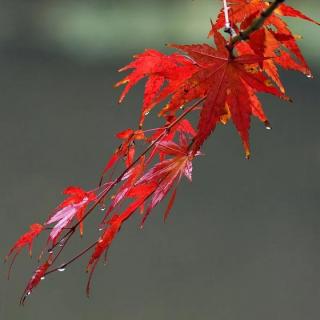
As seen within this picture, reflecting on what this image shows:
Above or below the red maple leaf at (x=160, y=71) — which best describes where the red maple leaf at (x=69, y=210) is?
below

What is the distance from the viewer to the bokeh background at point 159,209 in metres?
1.42

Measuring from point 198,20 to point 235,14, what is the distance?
1056 millimetres

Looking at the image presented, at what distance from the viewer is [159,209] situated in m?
1.44

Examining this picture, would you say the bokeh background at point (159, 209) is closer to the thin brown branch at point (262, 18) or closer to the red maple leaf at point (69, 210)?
the red maple leaf at point (69, 210)

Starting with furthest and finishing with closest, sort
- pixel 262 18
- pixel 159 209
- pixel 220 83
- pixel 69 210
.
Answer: pixel 159 209
pixel 69 210
pixel 220 83
pixel 262 18

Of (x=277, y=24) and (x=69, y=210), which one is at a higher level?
(x=277, y=24)

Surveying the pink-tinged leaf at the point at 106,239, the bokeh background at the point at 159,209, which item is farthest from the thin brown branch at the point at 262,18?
the bokeh background at the point at 159,209

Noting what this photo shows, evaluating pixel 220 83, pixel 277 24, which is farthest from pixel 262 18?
pixel 277 24

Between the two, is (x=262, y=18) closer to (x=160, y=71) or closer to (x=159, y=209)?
(x=160, y=71)

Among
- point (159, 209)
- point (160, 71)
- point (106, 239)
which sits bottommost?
point (159, 209)

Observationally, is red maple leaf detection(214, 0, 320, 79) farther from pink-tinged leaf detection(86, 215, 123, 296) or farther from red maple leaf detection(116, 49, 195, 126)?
pink-tinged leaf detection(86, 215, 123, 296)

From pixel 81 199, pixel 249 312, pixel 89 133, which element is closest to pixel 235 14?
pixel 81 199

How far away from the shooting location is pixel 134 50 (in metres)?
1.50

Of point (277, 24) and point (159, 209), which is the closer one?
point (277, 24)
